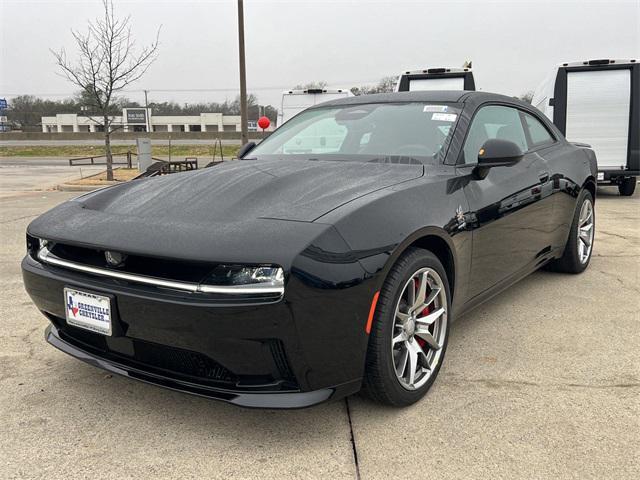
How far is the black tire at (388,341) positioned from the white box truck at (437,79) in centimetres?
879

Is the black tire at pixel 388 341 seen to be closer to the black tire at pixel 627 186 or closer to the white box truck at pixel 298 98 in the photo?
the black tire at pixel 627 186

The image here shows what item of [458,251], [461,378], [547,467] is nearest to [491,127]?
[458,251]

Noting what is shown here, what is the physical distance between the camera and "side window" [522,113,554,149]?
13.3 feet

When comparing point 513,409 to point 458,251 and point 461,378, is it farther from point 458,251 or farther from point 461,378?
point 458,251

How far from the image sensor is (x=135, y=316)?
82.2 inches

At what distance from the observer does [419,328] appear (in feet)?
8.42

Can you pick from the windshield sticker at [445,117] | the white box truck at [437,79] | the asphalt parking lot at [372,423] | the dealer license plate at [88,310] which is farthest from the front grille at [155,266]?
the white box truck at [437,79]

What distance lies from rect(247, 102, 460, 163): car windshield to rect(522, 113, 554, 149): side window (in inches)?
42.2

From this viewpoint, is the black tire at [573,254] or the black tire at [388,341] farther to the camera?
the black tire at [573,254]

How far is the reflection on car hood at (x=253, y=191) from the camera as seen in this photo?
7.54 feet

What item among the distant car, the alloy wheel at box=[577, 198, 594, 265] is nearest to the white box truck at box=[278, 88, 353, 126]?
the alloy wheel at box=[577, 198, 594, 265]

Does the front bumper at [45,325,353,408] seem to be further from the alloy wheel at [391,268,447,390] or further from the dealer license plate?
the alloy wheel at [391,268,447,390]

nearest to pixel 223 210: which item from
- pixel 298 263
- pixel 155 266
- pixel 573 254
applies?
pixel 155 266

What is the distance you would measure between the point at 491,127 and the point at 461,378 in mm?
1641
